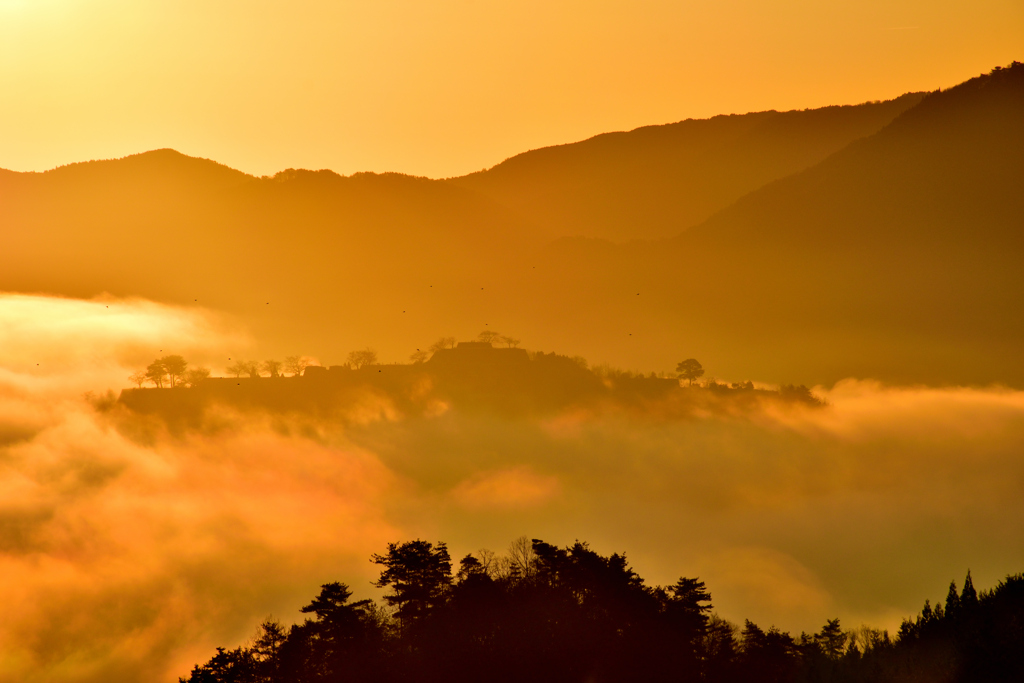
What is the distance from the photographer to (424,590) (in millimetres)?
69875

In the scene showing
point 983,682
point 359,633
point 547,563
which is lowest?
point 983,682

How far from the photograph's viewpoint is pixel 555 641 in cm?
6366

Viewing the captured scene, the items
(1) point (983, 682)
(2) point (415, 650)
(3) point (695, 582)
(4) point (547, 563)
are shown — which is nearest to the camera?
(1) point (983, 682)

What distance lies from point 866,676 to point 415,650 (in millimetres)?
32346

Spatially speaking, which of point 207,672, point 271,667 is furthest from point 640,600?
point 207,672

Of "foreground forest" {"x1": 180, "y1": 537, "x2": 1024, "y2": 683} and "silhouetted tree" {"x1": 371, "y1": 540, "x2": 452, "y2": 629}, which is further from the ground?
"silhouetted tree" {"x1": 371, "y1": 540, "x2": 452, "y2": 629}

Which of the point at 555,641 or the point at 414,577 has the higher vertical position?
the point at 414,577

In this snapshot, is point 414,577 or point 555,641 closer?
point 555,641

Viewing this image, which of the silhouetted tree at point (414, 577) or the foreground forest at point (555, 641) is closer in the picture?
the foreground forest at point (555, 641)

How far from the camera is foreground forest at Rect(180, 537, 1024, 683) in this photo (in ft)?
201

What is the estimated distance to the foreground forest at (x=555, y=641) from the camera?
2415 inches

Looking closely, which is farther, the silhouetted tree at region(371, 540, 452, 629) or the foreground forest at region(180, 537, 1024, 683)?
the silhouetted tree at region(371, 540, 452, 629)

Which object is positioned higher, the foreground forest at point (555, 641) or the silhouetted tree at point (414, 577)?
the silhouetted tree at point (414, 577)

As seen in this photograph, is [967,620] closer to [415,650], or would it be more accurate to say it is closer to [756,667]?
[756,667]
